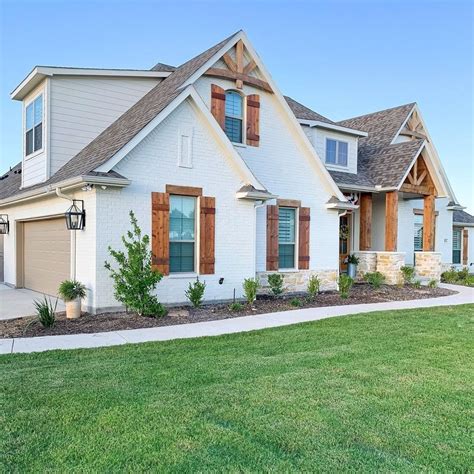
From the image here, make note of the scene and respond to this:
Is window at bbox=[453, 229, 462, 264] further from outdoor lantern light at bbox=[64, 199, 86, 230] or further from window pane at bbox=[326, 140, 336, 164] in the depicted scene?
outdoor lantern light at bbox=[64, 199, 86, 230]

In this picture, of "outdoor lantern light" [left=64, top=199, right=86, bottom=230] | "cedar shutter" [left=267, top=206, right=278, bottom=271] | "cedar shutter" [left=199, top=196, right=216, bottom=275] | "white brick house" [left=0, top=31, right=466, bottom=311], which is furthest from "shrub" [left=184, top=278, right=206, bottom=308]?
"cedar shutter" [left=267, top=206, right=278, bottom=271]

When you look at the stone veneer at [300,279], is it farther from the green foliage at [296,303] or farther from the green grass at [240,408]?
the green grass at [240,408]

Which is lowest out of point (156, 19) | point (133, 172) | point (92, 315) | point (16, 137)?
point (92, 315)

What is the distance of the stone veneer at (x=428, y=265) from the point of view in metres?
16.6

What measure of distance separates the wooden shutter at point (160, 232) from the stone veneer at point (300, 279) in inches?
133

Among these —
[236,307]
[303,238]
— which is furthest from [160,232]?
[303,238]

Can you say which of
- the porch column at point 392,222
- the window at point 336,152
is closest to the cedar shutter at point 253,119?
the window at point 336,152

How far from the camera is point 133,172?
950 cm

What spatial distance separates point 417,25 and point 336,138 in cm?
464

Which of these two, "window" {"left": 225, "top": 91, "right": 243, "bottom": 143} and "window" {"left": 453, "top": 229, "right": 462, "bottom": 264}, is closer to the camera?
"window" {"left": 225, "top": 91, "right": 243, "bottom": 143}

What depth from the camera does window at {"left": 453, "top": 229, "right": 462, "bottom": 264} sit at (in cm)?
2278

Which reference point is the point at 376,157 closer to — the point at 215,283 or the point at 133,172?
the point at 215,283

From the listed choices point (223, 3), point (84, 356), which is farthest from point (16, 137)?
point (84, 356)

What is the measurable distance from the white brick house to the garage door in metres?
0.05
